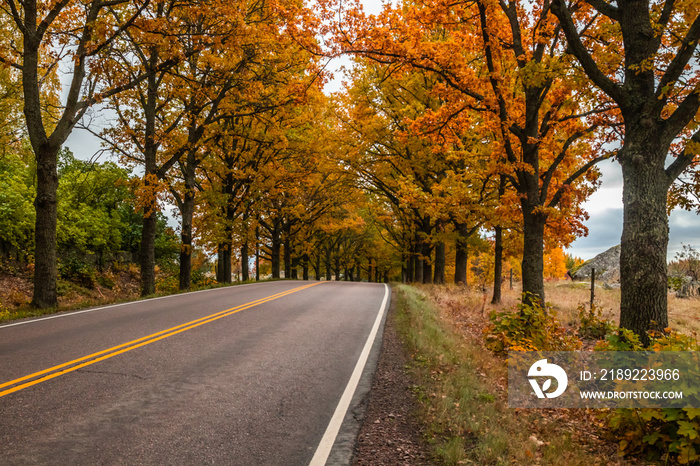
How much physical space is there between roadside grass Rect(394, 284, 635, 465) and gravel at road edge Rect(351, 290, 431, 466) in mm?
147

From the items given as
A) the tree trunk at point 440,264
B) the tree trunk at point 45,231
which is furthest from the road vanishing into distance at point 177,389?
the tree trunk at point 440,264

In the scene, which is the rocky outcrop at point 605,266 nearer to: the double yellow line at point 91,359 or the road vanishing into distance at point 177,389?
the road vanishing into distance at point 177,389

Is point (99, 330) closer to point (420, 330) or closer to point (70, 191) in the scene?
point (420, 330)

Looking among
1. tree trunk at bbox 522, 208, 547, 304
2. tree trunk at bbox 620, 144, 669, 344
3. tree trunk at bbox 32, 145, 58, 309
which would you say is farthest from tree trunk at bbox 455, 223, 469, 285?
tree trunk at bbox 32, 145, 58, 309

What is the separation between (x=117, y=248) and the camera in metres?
23.7

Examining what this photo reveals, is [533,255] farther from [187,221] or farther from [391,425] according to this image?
[187,221]

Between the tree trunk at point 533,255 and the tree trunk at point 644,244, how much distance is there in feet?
12.3

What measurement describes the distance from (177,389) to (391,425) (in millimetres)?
2760

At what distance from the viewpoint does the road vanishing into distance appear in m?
3.84

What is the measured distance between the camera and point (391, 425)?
4.67 metres

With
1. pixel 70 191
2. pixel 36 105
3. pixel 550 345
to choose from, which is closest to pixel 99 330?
pixel 36 105

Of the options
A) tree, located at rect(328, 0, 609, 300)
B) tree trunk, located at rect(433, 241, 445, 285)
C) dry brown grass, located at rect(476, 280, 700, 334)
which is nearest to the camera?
tree, located at rect(328, 0, 609, 300)

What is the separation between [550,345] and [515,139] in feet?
21.4

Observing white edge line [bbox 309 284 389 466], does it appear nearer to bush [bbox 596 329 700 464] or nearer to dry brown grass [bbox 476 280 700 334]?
bush [bbox 596 329 700 464]
